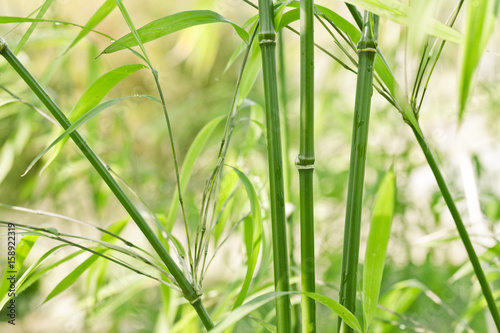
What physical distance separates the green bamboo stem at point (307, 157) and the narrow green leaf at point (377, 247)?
31 millimetres

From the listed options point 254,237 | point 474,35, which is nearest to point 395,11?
point 474,35

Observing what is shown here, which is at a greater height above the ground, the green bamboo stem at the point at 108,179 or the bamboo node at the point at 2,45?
the bamboo node at the point at 2,45

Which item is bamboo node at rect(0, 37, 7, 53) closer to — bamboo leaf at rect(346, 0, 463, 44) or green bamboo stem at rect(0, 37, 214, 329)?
green bamboo stem at rect(0, 37, 214, 329)

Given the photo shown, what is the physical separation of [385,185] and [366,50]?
0.07 meters

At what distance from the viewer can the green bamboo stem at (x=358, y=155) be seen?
235mm

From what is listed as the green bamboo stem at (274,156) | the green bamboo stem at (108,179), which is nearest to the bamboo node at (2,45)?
the green bamboo stem at (108,179)

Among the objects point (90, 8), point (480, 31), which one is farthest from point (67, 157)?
point (480, 31)

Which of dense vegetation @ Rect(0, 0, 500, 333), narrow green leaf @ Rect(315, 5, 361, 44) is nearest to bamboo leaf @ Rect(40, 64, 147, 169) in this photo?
dense vegetation @ Rect(0, 0, 500, 333)

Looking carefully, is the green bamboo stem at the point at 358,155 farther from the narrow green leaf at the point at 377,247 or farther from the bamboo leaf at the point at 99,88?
the bamboo leaf at the point at 99,88

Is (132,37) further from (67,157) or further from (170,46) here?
(170,46)

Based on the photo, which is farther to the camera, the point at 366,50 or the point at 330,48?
the point at 330,48

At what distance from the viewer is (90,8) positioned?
138 cm

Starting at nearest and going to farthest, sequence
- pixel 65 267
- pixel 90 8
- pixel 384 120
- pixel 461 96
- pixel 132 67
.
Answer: pixel 461 96, pixel 132 67, pixel 384 120, pixel 90 8, pixel 65 267

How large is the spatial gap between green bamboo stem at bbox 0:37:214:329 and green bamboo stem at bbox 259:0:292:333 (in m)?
0.04
